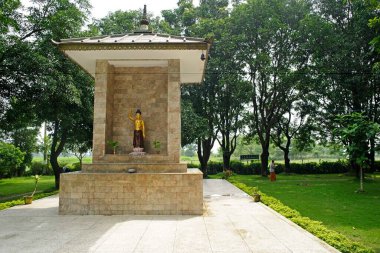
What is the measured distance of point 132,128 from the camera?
41.3 ft

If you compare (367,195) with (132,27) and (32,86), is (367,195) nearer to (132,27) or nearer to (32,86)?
(32,86)

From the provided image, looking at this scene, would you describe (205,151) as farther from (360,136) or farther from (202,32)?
(360,136)

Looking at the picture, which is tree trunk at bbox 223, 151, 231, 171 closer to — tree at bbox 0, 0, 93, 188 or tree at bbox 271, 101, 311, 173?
tree at bbox 271, 101, 311, 173

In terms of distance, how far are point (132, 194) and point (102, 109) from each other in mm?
3580

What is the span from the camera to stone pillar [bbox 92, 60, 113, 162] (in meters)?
11.5

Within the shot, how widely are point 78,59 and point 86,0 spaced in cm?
1027

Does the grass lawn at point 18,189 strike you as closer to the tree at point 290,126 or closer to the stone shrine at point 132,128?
the stone shrine at point 132,128

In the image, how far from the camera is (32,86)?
53.1 ft

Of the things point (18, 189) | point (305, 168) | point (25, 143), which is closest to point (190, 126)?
point (18, 189)

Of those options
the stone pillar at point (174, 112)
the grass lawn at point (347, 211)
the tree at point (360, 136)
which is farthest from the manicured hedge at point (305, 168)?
the stone pillar at point (174, 112)

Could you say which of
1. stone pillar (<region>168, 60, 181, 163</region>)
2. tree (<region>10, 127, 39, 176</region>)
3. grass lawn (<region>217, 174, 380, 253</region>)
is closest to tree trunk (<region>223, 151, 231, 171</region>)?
grass lawn (<region>217, 174, 380, 253</region>)

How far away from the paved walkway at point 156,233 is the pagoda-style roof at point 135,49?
19.3ft

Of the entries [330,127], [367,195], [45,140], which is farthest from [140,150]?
[45,140]

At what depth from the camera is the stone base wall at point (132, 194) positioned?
1018 cm
